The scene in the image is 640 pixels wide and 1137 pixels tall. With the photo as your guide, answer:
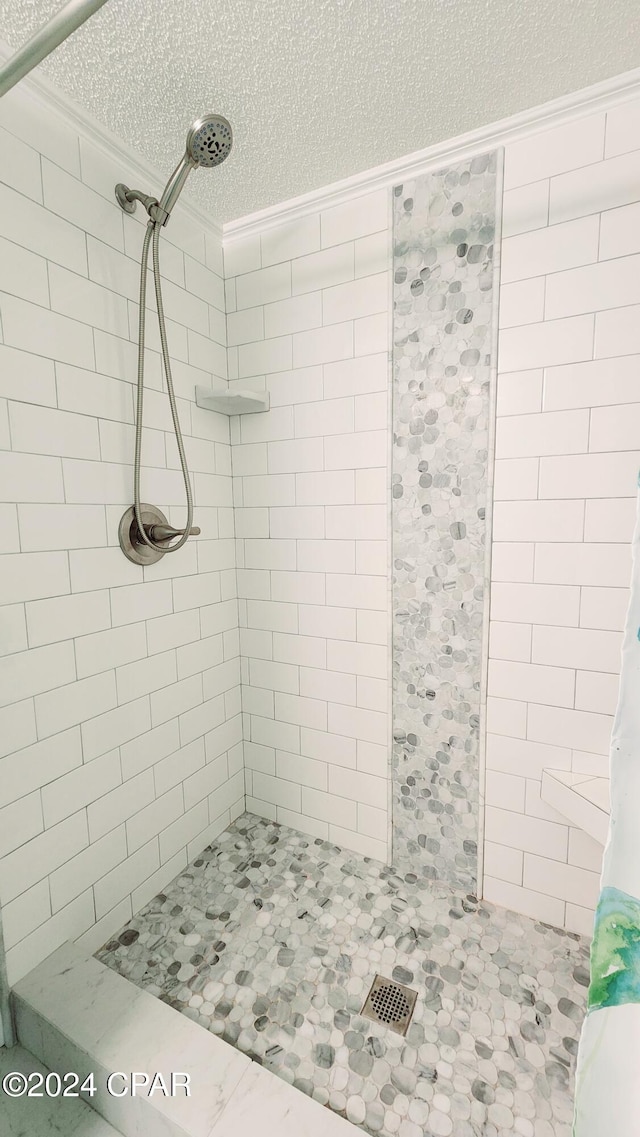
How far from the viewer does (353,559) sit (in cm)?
151

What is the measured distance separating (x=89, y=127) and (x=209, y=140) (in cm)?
38

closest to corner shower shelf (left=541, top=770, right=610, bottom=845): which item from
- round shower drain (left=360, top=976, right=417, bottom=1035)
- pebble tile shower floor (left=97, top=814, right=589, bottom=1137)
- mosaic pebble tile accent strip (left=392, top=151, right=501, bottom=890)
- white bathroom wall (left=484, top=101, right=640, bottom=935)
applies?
white bathroom wall (left=484, top=101, right=640, bottom=935)

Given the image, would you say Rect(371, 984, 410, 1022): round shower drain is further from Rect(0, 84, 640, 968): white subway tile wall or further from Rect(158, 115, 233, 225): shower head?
Rect(158, 115, 233, 225): shower head

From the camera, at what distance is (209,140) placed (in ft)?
3.33

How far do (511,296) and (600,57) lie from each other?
0.46m

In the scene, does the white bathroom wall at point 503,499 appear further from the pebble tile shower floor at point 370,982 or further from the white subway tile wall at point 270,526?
the pebble tile shower floor at point 370,982

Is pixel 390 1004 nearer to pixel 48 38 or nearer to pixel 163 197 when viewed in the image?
pixel 48 38

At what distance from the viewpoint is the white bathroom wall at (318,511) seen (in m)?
1.44

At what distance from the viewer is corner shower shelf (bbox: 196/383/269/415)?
147cm

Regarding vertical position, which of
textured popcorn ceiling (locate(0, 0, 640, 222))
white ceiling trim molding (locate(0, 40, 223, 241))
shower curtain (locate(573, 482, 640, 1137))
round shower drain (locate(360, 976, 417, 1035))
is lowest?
round shower drain (locate(360, 976, 417, 1035))

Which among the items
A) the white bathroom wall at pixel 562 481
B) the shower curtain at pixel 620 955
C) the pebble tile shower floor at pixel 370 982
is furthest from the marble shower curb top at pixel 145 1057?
the white bathroom wall at pixel 562 481

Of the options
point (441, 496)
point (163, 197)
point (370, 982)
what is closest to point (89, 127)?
point (163, 197)

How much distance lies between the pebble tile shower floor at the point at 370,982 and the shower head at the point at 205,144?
1.91 m

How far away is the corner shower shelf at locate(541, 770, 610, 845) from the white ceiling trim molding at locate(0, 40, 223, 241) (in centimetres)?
192
